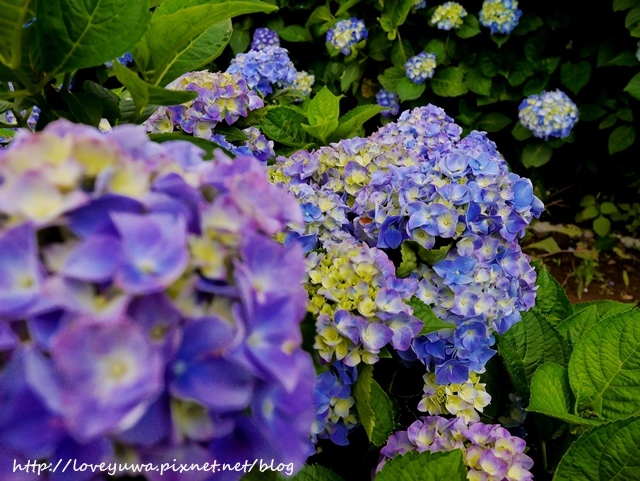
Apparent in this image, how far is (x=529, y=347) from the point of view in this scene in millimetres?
1162

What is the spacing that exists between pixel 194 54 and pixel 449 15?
221 cm

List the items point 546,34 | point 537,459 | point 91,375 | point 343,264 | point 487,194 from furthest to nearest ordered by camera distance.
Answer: point 546,34, point 537,459, point 487,194, point 343,264, point 91,375

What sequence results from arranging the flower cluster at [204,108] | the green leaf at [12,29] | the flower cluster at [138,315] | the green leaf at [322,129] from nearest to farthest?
1. the flower cluster at [138,315]
2. the green leaf at [12,29]
3. the flower cluster at [204,108]
4. the green leaf at [322,129]

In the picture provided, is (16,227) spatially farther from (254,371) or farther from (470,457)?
(470,457)

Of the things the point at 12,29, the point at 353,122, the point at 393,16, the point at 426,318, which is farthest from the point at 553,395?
the point at 393,16

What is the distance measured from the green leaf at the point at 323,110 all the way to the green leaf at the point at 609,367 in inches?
27.6

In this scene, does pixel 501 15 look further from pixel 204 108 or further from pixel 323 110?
pixel 204 108

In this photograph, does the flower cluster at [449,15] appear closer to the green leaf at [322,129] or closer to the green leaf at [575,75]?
the green leaf at [575,75]

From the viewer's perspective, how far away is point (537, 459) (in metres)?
1.19

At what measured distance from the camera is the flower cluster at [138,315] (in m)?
0.36

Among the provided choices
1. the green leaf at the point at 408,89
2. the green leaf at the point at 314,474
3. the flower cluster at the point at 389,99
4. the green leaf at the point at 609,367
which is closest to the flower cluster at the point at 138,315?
the green leaf at the point at 314,474

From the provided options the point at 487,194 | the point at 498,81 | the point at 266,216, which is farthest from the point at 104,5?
the point at 498,81

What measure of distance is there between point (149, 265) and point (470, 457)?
2.32 feet

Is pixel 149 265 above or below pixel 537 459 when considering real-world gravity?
above
